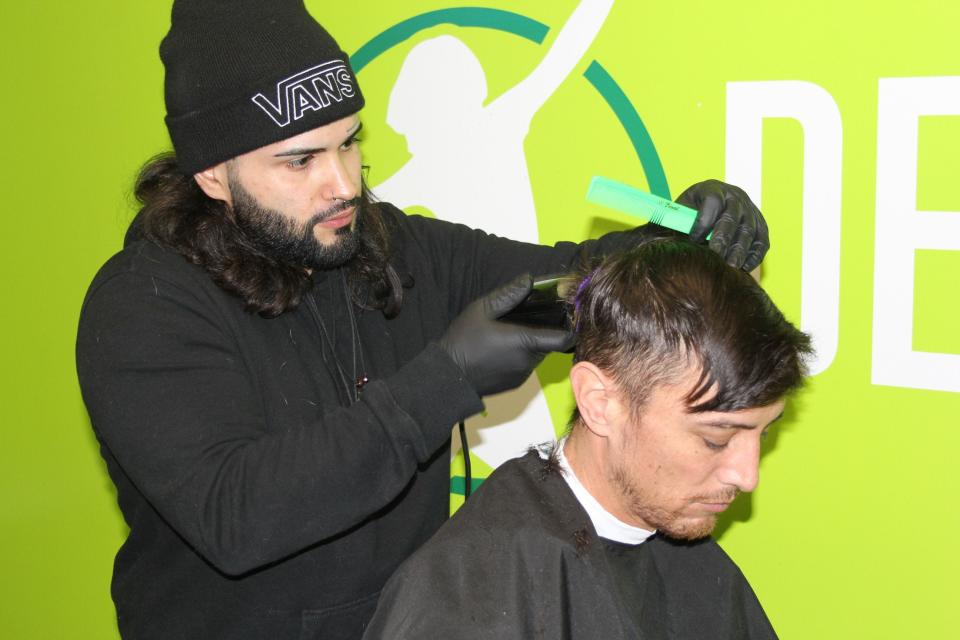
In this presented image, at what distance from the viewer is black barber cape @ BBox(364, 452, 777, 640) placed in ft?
4.59

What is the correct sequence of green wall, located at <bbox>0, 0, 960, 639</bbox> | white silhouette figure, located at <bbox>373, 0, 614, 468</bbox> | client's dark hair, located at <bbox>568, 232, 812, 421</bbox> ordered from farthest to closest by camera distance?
white silhouette figure, located at <bbox>373, 0, 614, 468</bbox>, green wall, located at <bbox>0, 0, 960, 639</bbox>, client's dark hair, located at <bbox>568, 232, 812, 421</bbox>

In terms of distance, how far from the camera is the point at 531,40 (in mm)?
2148

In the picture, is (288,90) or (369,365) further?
(369,365)

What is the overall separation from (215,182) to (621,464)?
2.54ft

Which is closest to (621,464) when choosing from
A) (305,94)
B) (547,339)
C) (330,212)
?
(547,339)

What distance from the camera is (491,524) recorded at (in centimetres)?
149

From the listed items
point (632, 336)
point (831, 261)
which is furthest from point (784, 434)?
point (632, 336)

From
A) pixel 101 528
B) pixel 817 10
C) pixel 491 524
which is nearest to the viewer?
pixel 491 524

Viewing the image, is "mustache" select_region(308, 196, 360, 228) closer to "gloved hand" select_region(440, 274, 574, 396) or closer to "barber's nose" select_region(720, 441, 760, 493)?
"gloved hand" select_region(440, 274, 574, 396)

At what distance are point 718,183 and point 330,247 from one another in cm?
64

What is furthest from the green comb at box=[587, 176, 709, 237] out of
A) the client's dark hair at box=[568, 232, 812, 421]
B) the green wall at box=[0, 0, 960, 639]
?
the green wall at box=[0, 0, 960, 639]

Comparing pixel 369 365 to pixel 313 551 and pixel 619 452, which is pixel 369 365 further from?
pixel 619 452

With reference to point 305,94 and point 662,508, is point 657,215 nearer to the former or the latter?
point 662,508

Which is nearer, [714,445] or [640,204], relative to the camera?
[714,445]
